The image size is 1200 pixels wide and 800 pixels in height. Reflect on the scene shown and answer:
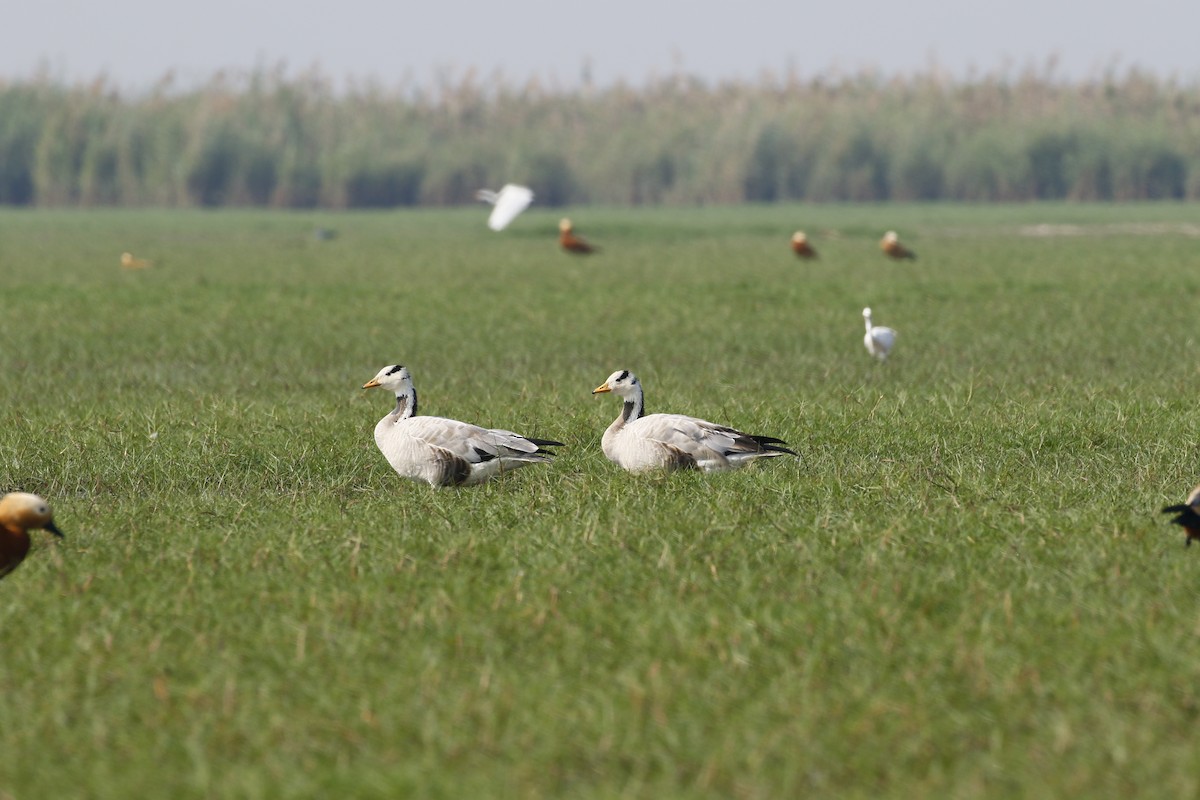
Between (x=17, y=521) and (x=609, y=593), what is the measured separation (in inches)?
95.2

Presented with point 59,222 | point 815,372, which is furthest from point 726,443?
point 59,222

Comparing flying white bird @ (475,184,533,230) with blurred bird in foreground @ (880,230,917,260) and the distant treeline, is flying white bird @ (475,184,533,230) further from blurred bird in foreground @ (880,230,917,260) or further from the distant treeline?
the distant treeline

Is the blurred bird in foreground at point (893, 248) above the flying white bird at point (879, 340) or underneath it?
underneath

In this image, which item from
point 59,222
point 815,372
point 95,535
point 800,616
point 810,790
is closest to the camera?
point 810,790

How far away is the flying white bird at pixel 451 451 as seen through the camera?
8352mm

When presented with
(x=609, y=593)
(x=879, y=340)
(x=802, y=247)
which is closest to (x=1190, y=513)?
(x=609, y=593)

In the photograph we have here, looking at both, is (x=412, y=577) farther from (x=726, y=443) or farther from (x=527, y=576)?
(x=726, y=443)

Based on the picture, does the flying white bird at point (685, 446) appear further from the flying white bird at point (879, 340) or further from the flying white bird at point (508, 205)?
the flying white bird at point (508, 205)

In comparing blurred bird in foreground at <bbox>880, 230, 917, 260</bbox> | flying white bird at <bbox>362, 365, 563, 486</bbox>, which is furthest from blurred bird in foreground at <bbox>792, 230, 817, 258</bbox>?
flying white bird at <bbox>362, 365, 563, 486</bbox>

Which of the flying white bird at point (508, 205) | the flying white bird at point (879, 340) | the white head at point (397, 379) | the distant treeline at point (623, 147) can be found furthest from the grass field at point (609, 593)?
the distant treeline at point (623, 147)

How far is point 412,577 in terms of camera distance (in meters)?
6.47

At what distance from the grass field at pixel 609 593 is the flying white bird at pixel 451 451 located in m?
0.19

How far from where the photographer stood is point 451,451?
832cm

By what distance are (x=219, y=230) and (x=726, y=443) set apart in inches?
2046
